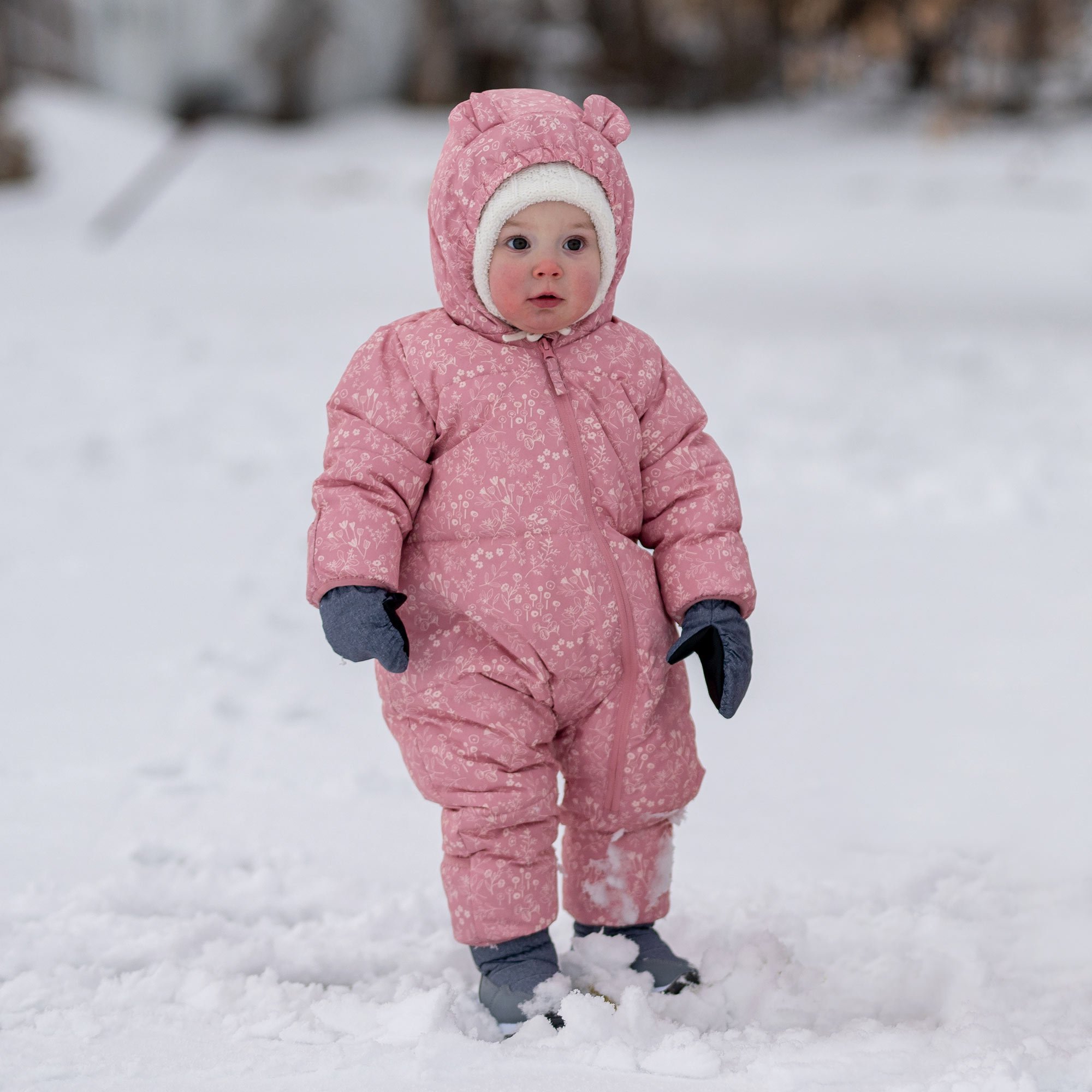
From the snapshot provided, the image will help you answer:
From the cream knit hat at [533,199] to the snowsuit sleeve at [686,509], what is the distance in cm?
27

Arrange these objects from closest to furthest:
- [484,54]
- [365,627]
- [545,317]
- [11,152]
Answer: [365,627] < [545,317] < [11,152] < [484,54]

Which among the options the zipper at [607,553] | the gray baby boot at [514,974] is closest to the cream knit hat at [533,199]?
the zipper at [607,553]

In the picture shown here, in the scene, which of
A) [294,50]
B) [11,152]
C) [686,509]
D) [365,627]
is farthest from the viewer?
[294,50]

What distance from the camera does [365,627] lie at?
5.77 feet

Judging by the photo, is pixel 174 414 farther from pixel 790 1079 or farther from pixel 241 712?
pixel 790 1079

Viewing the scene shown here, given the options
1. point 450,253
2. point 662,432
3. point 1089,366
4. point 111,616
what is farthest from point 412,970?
point 1089,366

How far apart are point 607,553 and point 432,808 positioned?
3.15 ft

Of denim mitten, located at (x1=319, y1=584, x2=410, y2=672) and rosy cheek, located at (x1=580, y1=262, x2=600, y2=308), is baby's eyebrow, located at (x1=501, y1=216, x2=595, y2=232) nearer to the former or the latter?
rosy cheek, located at (x1=580, y1=262, x2=600, y2=308)

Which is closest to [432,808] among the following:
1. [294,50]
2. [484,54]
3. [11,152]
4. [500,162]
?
[500,162]

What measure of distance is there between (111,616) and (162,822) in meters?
1.21

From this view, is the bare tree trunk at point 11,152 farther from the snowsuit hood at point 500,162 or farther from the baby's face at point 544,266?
the baby's face at point 544,266

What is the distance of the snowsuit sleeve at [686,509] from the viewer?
194cm

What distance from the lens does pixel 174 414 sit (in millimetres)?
5633

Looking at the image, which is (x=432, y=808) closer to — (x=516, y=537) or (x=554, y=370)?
(x=516, y=537)
